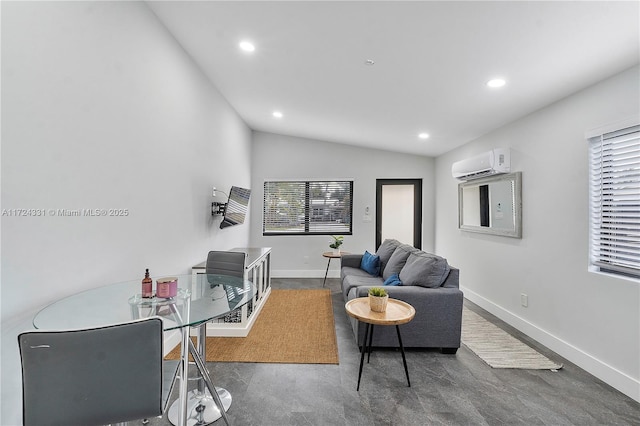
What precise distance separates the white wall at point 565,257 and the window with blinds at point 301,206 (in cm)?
286

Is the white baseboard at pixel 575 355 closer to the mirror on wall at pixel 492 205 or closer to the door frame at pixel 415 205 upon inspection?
the mirror on wall at pixel 492 205

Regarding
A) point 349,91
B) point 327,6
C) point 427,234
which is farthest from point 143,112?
point 427,234

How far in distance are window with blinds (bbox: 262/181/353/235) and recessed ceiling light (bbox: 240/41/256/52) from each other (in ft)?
10.8

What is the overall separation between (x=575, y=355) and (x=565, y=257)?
881 mm

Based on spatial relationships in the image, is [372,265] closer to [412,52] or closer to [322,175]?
[322,175]

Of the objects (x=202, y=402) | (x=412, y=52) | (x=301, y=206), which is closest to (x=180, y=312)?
(x=202, y=402)

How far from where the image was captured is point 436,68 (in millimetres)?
2422

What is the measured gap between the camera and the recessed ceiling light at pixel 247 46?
2.52 meters

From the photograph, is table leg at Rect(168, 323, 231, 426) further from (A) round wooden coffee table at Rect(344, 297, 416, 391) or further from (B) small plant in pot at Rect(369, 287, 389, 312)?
(B) small plant in pot at Rect(369, 287, 389, 312)

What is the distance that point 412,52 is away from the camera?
2.23m

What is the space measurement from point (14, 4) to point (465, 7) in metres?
2.39

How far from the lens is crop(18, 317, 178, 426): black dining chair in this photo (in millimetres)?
954

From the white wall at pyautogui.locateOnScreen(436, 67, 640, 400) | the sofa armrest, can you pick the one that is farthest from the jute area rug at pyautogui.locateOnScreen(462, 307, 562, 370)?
the sofa armrest

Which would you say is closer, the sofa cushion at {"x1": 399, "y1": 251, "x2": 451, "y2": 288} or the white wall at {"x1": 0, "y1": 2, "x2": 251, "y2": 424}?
the white wall at {"x1": 0, "y1": 2, "x2": 251, "y2": 424}
